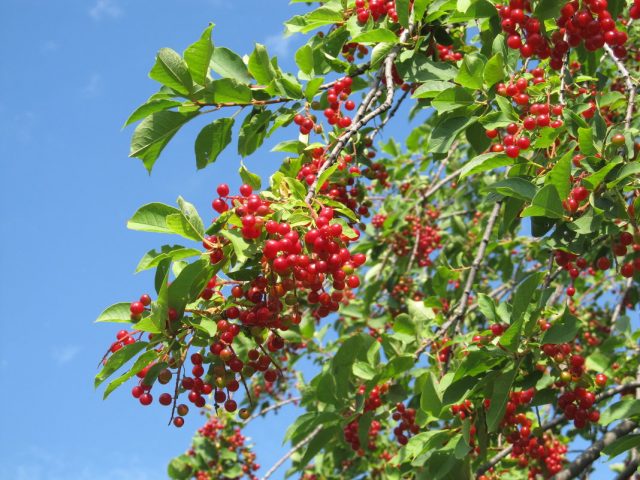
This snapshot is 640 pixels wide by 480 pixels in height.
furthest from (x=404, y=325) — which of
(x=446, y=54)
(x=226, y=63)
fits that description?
(x=226, y=63)

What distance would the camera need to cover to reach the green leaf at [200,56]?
90.8 inches

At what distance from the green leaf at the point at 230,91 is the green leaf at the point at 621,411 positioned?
1912 mm

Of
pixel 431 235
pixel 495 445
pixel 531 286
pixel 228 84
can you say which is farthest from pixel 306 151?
pixel 431 235

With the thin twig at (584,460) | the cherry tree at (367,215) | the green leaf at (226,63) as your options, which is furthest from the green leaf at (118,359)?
the thin twig at (584,460)

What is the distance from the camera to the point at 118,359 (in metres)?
2.07

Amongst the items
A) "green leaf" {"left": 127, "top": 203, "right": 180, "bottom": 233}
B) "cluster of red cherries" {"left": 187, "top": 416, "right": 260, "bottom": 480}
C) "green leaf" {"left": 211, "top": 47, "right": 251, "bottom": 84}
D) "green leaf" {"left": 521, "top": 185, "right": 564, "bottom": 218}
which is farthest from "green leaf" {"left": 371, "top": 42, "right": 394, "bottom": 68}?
"cluster of red cherries" {"left": 187, "top": 416, "right": 260, "bottom": 480}

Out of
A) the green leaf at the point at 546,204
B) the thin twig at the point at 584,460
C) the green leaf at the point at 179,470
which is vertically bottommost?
the thin twig at the point at 584,460

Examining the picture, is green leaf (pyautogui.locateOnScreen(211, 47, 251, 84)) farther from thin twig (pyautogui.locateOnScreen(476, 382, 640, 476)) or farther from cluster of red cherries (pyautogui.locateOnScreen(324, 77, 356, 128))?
thin twig (pyautogui.locateOnScreen(476, 382, 640, 476))

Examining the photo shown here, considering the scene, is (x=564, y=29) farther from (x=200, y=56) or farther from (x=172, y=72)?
(x=172, y=72)

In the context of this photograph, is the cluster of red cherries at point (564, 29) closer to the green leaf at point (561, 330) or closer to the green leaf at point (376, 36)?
the green leaf at point (376, 36)

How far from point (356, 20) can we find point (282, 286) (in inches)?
60.1

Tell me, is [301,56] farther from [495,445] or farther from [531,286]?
[495,445]

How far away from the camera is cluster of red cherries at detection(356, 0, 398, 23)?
2941mm

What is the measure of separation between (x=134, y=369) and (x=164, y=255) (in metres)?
0.37
